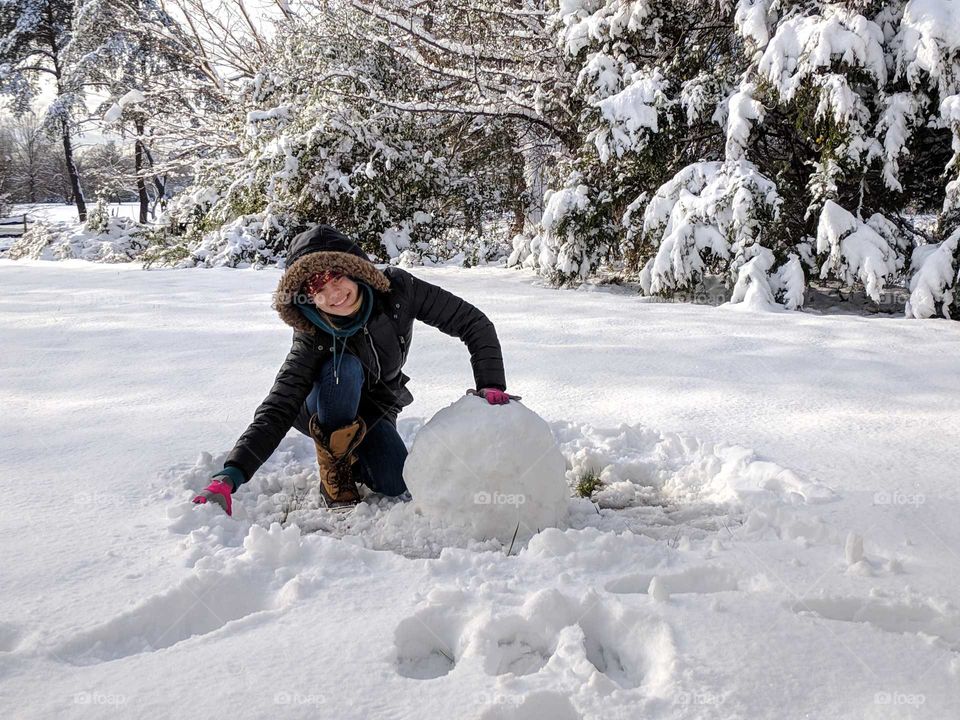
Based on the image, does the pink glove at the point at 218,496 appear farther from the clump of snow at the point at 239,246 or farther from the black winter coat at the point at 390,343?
the clump of snow at the point at 239,246

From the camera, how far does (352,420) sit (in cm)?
245

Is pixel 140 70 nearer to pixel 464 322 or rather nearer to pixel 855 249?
pixel 855 249

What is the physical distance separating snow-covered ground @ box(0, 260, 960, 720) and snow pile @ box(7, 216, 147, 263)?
36.6ft

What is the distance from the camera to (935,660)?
1403mm

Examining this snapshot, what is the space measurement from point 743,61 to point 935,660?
5.36 metres

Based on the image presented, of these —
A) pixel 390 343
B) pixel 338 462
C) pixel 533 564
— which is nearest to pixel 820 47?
pixel 390 343

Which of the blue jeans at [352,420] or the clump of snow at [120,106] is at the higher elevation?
the clump of snow at [120,106]

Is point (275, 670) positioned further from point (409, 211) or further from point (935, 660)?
point (409, 211)

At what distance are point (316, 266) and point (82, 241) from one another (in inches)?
530

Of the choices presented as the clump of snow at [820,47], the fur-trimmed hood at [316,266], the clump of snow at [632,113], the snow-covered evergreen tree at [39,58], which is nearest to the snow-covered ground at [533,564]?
the fur-trimmed hood at [316,266]

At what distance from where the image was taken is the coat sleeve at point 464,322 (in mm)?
2434

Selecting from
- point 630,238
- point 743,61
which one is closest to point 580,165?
point 630,238

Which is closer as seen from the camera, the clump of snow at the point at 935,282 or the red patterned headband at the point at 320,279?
the red patterned headband at the point at 320,279

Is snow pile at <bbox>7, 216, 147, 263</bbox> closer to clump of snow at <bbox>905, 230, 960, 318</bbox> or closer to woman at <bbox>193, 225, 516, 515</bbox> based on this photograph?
woman at <bbox>193, 225, 516, 515</bbox>
